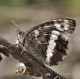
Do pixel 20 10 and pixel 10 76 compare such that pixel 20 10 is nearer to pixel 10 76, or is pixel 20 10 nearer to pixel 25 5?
pixel 25 5

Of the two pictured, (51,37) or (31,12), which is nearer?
(51,37)

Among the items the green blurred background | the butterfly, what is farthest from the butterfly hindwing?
the green blurred background

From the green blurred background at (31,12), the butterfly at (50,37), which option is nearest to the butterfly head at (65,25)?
the butterfly at (50,37)

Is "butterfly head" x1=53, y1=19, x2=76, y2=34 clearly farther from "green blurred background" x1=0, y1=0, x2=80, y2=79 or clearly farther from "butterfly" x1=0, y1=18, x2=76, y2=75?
"green blurred background" x1=0, y1=0, x2=80, y2=79

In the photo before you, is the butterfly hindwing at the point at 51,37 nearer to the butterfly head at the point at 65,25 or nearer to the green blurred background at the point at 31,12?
the butterfly head at the point at 65,25

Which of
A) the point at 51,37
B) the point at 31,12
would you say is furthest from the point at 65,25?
the point at 31,12

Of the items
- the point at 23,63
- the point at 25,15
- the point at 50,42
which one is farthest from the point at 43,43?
the point at 25,15

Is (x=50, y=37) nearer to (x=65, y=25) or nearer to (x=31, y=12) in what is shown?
(x=65, y=25)
